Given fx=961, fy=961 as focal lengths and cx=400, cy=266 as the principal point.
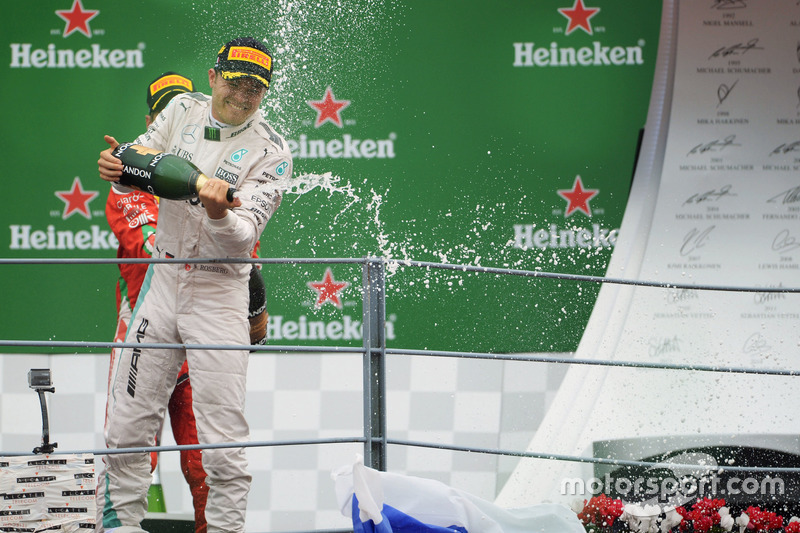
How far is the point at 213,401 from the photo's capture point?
8.62ft

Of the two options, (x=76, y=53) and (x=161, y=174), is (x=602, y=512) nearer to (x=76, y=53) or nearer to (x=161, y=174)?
(x=161, y=174)

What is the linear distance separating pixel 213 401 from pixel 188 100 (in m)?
0.90

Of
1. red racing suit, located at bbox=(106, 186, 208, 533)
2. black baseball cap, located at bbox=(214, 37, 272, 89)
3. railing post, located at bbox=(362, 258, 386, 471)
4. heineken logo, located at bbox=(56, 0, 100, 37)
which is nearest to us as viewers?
railing post, located at bbox=(362, 258, 386, 471)

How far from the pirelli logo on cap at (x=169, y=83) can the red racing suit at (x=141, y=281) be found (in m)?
0.42

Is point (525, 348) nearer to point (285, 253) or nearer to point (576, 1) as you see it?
point (285, 253)

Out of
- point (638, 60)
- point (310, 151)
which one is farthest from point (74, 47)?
point (638, 60)

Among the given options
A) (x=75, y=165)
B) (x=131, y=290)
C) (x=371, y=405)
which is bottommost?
(x=371, y=405)

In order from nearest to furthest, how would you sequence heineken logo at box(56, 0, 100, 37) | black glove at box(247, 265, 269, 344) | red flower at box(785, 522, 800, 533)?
black glove at box(247, 265, 269, 344) → red flower at box(785, 522, 800, 533) → heineken logo at box(56, 0, 100, 37)
